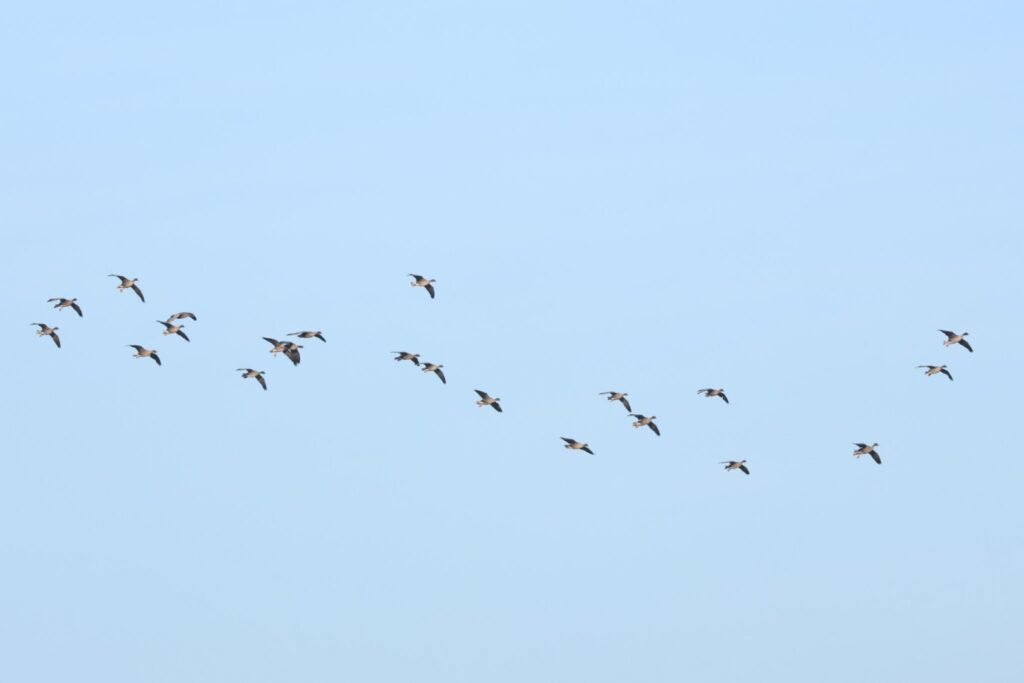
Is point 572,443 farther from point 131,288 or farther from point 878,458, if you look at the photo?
point 131,288

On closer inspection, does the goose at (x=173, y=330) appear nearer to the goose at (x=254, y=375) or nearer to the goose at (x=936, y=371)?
the goose at (x=254, y=375)

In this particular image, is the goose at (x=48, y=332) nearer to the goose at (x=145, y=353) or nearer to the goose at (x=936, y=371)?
the goose at (x=145, y=353)

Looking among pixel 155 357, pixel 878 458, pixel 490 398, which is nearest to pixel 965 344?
pixel 878 458

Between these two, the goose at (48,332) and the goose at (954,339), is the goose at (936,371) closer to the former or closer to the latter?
the goose at (954,339)

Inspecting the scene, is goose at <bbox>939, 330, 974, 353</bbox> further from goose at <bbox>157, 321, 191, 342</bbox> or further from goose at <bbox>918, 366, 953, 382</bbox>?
goose at <bbox>157, 321, 191, 342</bbox>

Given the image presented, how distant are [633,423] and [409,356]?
1410 centimetres

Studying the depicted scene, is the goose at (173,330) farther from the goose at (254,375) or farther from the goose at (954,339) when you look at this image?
the goose at (954,339)

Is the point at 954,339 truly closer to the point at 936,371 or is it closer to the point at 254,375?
the point at 936,371

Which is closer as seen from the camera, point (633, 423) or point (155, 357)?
point (155, 357)

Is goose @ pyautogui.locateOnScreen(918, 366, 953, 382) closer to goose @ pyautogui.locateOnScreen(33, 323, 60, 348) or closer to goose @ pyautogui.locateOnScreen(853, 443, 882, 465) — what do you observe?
goose @ pyautogui.locateOnScreen(853, 443, 882, 465)

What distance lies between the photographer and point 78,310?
130m

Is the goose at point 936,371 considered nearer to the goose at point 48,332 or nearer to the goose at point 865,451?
the goose at point 865,451

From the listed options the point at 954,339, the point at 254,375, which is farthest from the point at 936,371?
the point at 254,375

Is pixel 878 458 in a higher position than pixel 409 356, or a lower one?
lower
